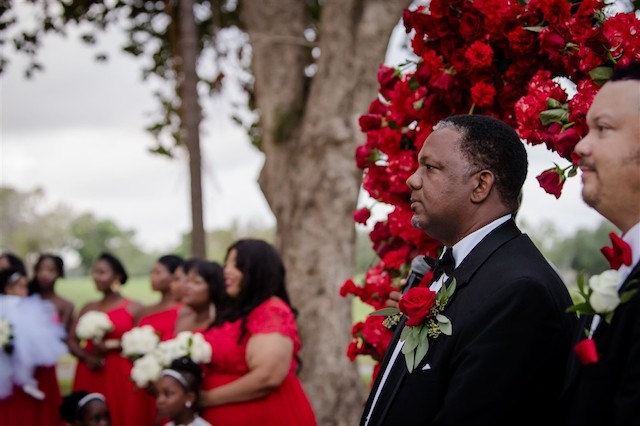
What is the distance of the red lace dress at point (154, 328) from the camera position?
24.9ft

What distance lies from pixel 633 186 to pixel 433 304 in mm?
798

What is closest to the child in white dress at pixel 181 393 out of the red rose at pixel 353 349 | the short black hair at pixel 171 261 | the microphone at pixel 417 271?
the red rose at pixel 353 349

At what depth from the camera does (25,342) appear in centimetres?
756

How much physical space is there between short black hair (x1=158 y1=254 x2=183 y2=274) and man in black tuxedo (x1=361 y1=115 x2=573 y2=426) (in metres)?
5.93

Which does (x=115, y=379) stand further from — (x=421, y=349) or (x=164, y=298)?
(x=421, y=349)

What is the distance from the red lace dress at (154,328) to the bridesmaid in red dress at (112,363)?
8 cm

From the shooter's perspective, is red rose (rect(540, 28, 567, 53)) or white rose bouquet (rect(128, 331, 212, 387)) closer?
red rose (rect(540, 28, 567, 53))

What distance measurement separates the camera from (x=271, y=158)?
29.2 ft

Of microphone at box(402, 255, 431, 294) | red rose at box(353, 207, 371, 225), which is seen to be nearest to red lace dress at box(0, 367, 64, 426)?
red rose at box(353, 207, 371, 225)

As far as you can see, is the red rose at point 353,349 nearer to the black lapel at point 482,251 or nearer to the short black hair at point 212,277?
the black lapel at point 482,251

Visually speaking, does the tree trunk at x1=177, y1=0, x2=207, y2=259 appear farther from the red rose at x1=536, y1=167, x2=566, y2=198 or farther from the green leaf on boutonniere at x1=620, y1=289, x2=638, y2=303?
the green leaf on boutonniere at x1=620, y1=289, x2=638, y2=303

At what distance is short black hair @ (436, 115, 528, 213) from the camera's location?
2842mm

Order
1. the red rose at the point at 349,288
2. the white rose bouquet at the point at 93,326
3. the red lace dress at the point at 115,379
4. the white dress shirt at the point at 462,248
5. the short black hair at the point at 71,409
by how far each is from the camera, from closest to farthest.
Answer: the white dress shirt at the point at 462,248 < the red rose at the point at 349,288 < the short black hair at the point at 71,409 < the red lace dress at the point at 115,379 < the white rose bouquet at the point at 93,326

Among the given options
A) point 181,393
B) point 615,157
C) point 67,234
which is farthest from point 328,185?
point 67,234
